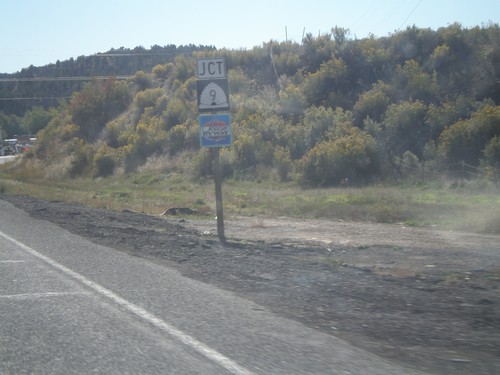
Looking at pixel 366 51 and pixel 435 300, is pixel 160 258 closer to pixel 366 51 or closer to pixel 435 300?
pixel 435 300

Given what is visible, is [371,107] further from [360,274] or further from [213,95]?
[360,274]

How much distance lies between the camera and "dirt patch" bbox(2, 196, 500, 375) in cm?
782

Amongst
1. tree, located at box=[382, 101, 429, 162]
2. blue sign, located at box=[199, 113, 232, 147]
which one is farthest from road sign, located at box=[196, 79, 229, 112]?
tree, located at box=[382, 101, 429, 162]

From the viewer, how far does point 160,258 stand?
14023 mm

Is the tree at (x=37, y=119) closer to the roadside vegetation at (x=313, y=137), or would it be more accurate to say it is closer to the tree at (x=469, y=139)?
the roadside vegetation at (x=313, y=137)

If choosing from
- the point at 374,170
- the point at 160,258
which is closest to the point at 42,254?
the point at 160,258

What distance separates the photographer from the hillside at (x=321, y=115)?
3700cm

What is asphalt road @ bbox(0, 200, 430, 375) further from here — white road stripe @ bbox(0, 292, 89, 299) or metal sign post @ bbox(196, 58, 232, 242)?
metal sign post @ bbox(196, 58, 232, 242)

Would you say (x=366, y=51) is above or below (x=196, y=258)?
above

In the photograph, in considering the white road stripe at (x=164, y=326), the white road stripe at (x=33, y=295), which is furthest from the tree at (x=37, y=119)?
the white road stripe at (x=33, y=295)

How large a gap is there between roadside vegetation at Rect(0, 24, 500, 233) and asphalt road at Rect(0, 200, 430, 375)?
10848 mm

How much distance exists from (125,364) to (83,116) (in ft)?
207

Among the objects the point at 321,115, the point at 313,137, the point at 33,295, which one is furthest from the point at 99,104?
the point at 33,295

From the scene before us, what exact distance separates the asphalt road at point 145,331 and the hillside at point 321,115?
893 inches
